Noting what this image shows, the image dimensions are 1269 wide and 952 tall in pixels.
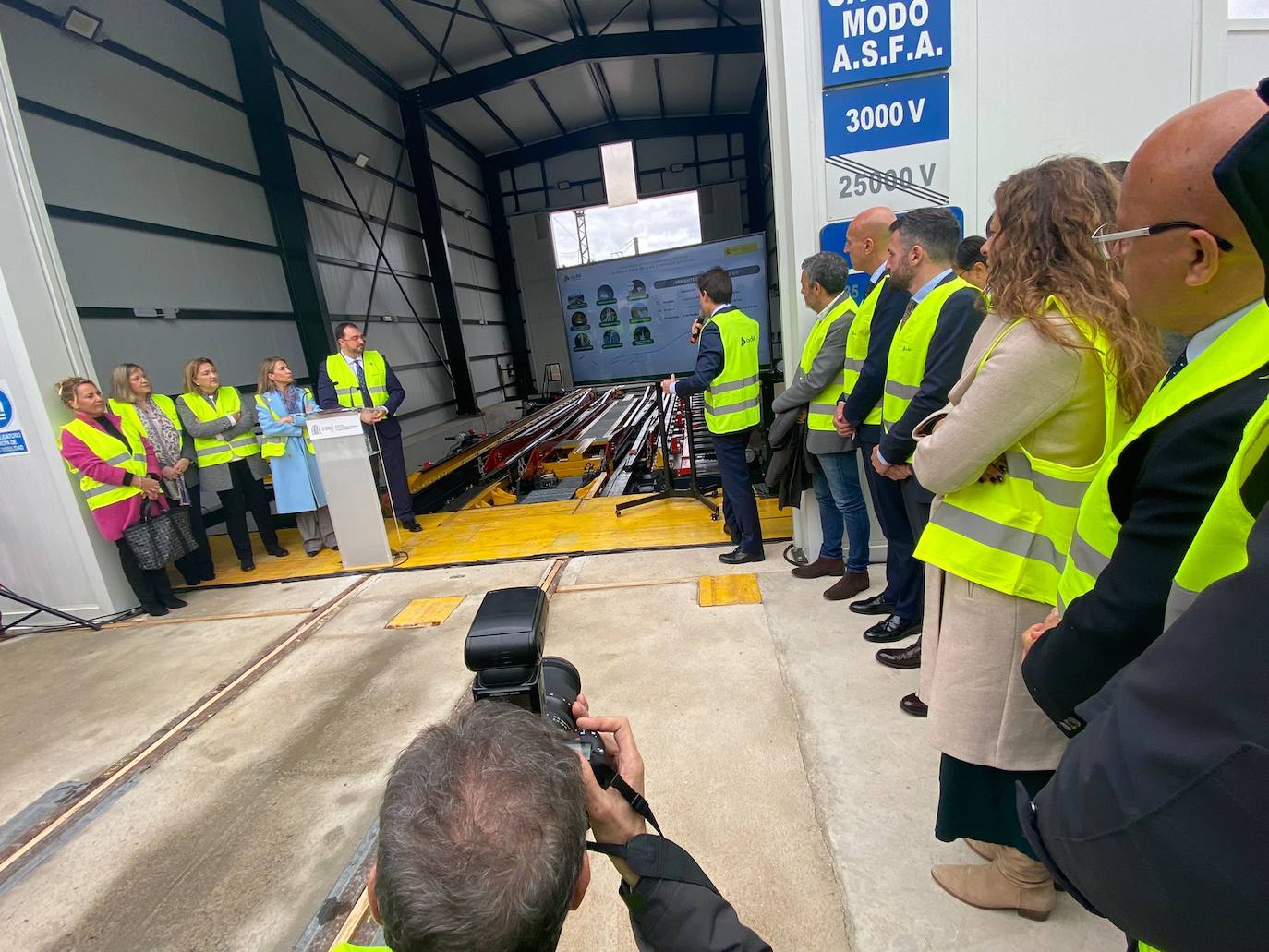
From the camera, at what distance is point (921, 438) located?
143 centimetres

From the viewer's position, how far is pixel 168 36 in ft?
20.7

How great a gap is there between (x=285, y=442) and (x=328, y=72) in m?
7.69

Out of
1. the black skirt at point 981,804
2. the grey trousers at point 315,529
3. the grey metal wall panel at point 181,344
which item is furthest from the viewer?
the grey metal wall panel at point 181,344

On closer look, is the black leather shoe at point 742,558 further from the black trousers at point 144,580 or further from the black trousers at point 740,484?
the black trousers at point 144,580

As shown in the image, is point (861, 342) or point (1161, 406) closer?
point (1161, 406)

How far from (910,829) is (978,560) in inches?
35.2

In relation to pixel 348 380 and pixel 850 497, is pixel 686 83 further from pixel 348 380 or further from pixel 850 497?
pixel 850 497

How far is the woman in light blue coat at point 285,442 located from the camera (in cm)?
453

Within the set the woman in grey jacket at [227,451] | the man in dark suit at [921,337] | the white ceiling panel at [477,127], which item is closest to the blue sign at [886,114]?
the man in dark suit at [921,337]

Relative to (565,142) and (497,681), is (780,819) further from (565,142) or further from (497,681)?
(565,142)

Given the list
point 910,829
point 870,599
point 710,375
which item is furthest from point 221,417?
point 910,829

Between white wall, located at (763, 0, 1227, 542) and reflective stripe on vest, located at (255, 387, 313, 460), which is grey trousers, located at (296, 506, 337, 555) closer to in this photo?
reflective stripe on vest, located at (255, 387, 313, 460)

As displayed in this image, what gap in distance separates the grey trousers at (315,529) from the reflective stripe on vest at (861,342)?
4210 mm

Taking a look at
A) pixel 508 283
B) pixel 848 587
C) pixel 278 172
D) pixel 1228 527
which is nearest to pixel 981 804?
pixel 1228 527
